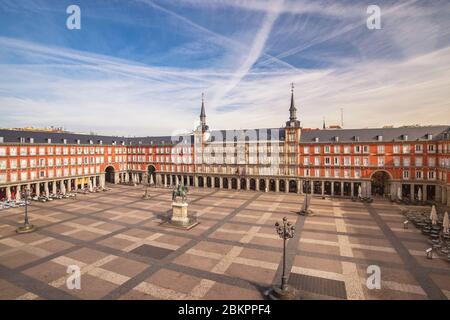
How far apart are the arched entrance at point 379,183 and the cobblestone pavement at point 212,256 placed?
740 inches

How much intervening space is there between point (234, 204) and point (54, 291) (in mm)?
32837

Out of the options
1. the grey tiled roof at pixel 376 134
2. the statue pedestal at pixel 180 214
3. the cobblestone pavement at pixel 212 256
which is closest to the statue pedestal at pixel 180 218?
the statue pedestal at pixel 180 214

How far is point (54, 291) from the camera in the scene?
1706cm

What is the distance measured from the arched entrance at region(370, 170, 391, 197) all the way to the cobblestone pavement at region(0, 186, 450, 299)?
18802mm

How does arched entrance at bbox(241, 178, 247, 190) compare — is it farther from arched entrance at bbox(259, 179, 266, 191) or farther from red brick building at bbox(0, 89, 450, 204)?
arched entrance at bbox(259, 179, 266, 191)

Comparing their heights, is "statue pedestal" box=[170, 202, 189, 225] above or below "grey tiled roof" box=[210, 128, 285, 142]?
below

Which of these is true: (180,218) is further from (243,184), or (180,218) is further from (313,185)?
(313,185)

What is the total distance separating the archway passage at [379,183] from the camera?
55781 mm

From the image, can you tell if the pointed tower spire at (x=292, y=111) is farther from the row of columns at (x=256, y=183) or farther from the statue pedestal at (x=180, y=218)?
the statue pedestal at (x=180, y=218)

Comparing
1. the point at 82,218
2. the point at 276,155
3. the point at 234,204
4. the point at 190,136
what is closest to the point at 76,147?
the point at 190,136

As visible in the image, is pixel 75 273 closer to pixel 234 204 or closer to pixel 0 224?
pixel 0 224

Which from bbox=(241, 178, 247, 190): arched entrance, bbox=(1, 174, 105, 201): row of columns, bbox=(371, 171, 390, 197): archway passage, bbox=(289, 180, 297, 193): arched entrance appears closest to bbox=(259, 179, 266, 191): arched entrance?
bbox=(241, 178, 247, 190): arched entrance

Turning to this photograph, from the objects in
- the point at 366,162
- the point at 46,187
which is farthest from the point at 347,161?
the point at 46,187

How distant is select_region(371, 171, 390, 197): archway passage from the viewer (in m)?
55.8
